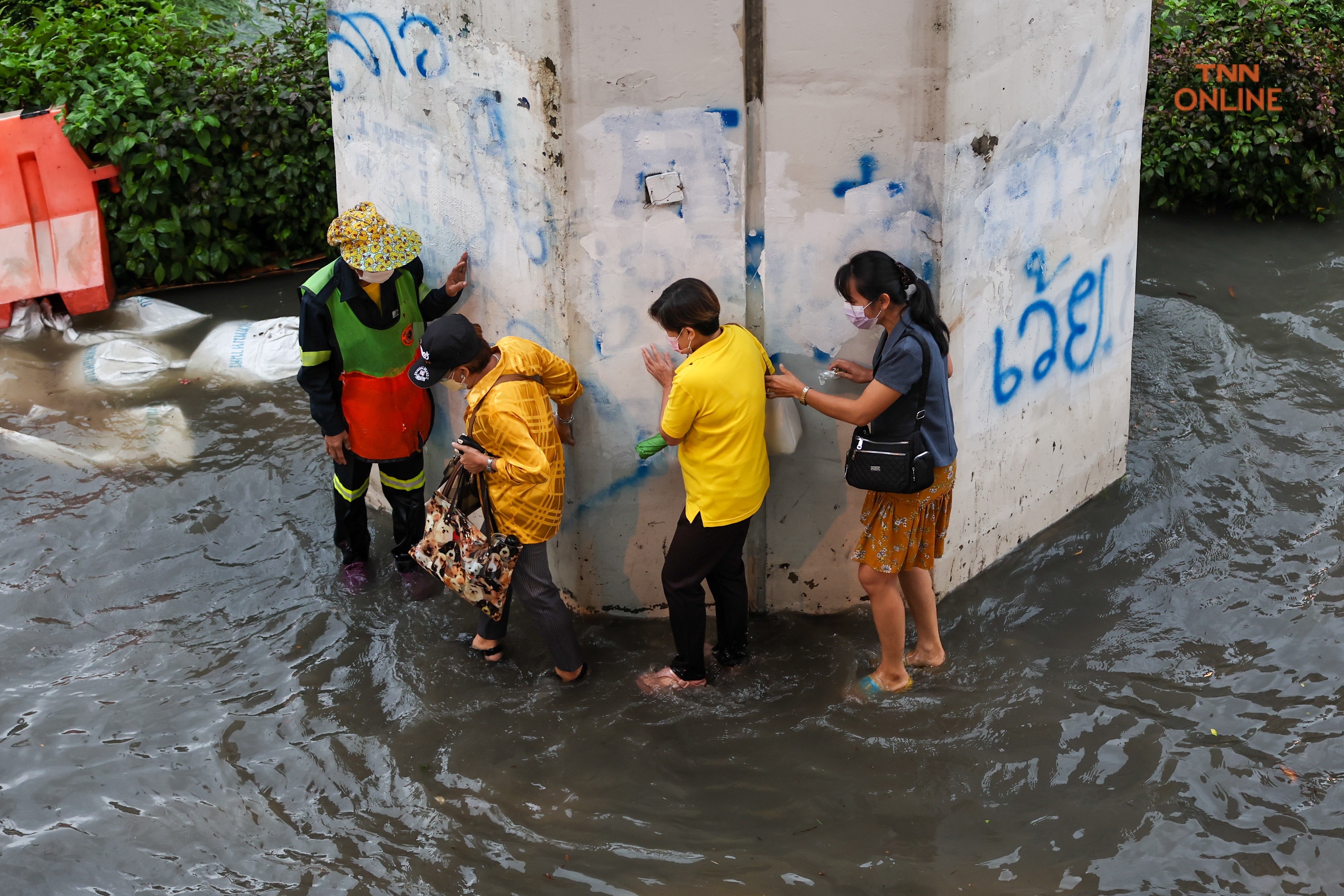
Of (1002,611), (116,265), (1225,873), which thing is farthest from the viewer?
(116,265)

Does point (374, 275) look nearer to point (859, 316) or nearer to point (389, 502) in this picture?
point (389, 502)

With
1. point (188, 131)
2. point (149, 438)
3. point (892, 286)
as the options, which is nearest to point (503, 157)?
point (892, 286)

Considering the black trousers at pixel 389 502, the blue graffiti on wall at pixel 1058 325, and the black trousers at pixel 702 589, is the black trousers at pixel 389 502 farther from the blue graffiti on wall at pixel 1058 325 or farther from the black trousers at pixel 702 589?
the blue graffiti on wall at pixel 1058 325

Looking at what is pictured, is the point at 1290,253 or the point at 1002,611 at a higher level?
the point at 1290,253

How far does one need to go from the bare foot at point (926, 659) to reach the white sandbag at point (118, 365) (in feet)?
16.6

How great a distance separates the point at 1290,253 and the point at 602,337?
5.95m

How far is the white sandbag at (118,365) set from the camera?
7.07m

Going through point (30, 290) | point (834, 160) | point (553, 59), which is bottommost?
point (30, 290)

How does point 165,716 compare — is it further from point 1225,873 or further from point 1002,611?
point 1225,873

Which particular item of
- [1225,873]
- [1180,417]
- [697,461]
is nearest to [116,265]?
[697,461]

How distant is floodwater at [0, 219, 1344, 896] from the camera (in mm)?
3842

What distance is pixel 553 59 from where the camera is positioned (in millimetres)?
4230

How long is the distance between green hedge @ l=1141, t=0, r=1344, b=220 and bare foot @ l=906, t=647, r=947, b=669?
17.3ft

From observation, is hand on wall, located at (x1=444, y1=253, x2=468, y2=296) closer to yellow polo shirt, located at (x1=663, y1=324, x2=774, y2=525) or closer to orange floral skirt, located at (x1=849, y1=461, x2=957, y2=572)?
yellow polo shirt, located at (x1=663, y1=324, x2=774, y2=525)
